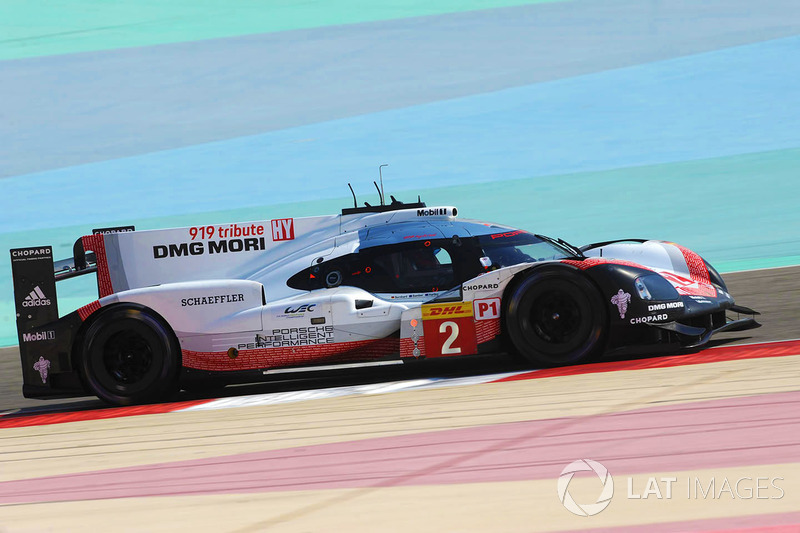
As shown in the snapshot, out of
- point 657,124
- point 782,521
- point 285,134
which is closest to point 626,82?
point 657,124

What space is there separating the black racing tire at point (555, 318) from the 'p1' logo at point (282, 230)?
1832mm

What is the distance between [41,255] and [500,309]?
3.66 m

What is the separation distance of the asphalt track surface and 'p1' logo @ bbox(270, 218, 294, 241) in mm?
1165

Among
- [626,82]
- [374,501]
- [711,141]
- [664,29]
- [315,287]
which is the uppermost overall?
[664,29]

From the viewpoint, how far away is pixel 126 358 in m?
7.05

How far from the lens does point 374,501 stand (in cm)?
352

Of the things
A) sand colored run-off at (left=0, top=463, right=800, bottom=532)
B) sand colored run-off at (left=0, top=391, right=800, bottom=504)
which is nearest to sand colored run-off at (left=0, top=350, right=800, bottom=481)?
sand colored run-off at (left=0, top=391, right=800, bottom=504)

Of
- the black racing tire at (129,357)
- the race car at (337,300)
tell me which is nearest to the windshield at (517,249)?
the race car at (337,300)

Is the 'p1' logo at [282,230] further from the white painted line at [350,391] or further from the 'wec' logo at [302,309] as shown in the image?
the white painted line at [350,391]

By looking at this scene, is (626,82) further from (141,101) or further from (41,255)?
(41,255)

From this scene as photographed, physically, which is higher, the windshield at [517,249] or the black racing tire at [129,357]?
the windshield at [517,249]

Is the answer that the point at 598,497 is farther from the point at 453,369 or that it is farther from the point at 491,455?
the point at 453,369

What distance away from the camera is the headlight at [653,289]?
6488 mm

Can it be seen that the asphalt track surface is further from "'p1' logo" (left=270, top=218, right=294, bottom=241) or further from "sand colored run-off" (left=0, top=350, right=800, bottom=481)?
"'p1' logo" (left=270, top=218, right=294, bottom=241)
